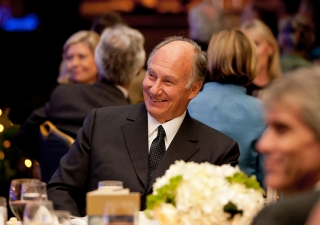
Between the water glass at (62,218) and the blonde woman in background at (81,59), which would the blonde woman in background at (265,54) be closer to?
the blonde woman in background at (81,59)

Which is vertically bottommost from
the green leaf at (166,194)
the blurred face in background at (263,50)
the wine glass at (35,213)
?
the blurred face in background at (263,50)

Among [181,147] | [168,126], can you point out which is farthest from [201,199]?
[168,126]

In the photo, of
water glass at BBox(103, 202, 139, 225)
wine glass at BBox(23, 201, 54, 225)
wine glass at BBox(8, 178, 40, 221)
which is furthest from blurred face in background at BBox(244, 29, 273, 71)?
water glass at BBox(103, 202, 139, 225)

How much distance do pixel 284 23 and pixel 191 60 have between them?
4.00m

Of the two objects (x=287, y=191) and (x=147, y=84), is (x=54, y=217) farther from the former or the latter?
(x=147, y=84)

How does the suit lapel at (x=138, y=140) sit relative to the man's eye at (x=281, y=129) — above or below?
below

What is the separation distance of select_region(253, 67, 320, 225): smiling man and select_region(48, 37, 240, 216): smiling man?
1595 mm

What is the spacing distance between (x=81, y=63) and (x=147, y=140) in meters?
2.75

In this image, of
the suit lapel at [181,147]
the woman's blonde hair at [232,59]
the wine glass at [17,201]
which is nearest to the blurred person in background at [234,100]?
the woman's blonde hair at [232,59]

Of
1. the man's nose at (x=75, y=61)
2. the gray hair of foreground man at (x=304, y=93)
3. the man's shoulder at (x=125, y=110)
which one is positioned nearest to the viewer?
the gray hair of foreground man at (x=304, y=93)

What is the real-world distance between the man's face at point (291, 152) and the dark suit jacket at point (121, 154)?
5.19 ft

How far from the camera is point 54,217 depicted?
266cm

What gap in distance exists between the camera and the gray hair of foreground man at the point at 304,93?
202cm

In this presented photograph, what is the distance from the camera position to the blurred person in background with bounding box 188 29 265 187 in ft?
15.5
